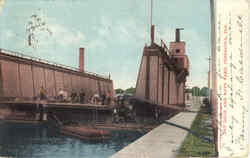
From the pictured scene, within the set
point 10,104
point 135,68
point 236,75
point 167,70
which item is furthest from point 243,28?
point 10,104

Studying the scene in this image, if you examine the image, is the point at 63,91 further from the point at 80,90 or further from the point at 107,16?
the point at 107,16

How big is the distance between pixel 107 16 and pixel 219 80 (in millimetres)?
1697

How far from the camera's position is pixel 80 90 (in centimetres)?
322

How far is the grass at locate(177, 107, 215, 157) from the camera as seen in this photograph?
9.09ft

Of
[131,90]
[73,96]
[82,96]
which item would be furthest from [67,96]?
[131,90]

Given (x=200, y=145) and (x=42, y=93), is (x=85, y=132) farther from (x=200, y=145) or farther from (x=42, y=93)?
(x=200, y=145)

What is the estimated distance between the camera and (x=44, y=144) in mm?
3150

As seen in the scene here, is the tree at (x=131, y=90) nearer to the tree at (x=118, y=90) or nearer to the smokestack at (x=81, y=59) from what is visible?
the tree at (x=118, y=90)

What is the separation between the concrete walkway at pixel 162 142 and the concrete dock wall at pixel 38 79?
32.7 inches

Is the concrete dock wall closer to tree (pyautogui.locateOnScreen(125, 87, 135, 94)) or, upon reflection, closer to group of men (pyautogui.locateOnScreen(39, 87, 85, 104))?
group of men (pyautogui.locateOnScreen(39, 87, 85, 104))

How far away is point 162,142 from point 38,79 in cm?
188

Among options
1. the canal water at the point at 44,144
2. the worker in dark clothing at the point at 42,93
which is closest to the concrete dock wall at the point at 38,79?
the worker in dark clothing at the point at 42,93

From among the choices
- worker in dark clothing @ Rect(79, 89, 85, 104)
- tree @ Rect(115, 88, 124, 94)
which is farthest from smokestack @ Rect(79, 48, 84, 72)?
tree @ Rect(115, 88, 124, 94)

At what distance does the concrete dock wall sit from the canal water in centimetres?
49
